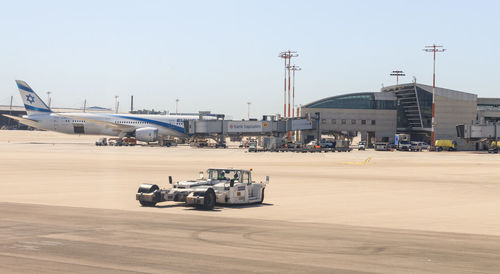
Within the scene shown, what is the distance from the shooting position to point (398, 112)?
501ft

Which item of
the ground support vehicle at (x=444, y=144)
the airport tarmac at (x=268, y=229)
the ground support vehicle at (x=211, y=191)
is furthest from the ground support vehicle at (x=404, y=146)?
the ground support vehicle at (x=211, y=191)

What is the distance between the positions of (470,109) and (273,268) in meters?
139

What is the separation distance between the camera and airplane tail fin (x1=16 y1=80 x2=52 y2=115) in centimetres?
13300

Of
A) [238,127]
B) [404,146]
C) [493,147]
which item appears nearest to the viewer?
[404,146]

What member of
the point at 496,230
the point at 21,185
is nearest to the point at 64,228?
the point at 496,230

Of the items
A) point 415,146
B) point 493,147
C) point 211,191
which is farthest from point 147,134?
point 211,191

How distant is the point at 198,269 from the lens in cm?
1736

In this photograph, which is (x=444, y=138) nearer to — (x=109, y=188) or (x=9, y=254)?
(x=109, y=188)

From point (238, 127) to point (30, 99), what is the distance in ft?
142

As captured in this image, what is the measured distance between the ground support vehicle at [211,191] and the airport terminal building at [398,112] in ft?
365

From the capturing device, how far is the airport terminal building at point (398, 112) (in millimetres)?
144750

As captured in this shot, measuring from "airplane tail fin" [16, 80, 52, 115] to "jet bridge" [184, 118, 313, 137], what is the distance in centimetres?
3092

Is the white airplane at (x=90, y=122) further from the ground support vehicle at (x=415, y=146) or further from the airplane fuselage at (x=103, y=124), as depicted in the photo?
the ground support vehicle at (x=415, y=146)

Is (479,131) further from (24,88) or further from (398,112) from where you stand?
(24,88)
